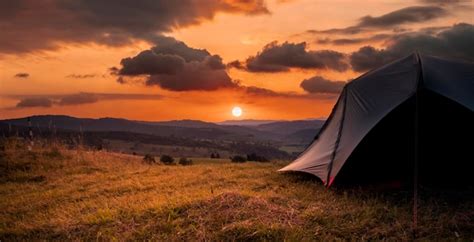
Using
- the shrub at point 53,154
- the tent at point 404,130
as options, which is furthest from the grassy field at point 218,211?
the shrub at point 53,154

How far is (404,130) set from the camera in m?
9.61

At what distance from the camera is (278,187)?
33.0ft

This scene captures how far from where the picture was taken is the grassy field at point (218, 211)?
6414 millimetres

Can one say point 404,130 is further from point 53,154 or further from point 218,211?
point 53,154

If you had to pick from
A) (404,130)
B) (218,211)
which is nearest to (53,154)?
(218,211)

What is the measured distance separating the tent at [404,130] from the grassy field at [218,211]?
0.81m

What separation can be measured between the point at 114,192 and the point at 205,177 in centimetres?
261

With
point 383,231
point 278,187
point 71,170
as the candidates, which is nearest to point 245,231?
point 383,231

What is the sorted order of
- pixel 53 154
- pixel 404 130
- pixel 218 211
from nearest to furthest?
pixel 218 211
pixel 404 130
pixel 53 154

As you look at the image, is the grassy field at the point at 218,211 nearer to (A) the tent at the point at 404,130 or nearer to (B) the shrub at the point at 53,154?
(A) the tent at the point at 404,130

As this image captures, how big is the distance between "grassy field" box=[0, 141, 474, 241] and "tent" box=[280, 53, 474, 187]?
0.81m

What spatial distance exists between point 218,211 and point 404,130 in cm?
485

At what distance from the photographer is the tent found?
8.84 metres

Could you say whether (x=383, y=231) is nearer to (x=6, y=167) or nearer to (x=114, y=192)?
(x=114, y=192)
